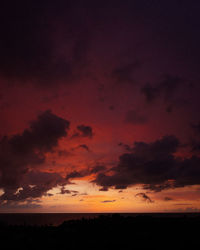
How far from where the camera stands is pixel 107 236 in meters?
22.5

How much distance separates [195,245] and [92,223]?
39.7 feet

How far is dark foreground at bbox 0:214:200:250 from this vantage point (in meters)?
19.9

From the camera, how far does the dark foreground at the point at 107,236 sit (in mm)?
19906

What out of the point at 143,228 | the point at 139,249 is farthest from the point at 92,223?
the point at 139,249

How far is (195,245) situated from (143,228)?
6492mm

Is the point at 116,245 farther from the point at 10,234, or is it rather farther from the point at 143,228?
the point at 10,234

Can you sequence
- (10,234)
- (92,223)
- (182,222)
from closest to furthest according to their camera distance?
(10,234), (92,223), (182,222)

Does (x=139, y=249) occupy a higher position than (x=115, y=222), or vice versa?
(x=115, y=222)

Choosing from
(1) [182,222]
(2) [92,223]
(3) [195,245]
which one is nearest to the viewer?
(3) [195,245]

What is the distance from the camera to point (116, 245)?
20031 mm

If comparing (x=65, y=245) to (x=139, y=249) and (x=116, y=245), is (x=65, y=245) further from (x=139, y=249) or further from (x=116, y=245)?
(x=139, y=249)

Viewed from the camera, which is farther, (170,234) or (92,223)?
(92,223)

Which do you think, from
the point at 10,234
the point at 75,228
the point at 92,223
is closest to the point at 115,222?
the point at 92,223

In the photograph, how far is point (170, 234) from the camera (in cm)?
2370
